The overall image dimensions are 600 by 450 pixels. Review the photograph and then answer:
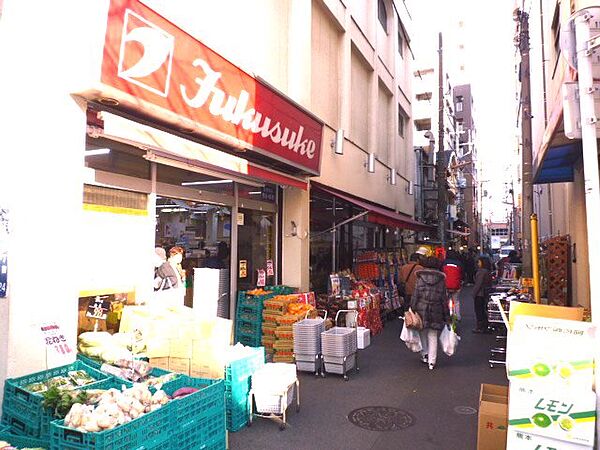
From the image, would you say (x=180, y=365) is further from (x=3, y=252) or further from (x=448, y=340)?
(x=448, y=340)

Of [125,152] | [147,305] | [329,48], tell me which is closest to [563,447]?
[147,305]

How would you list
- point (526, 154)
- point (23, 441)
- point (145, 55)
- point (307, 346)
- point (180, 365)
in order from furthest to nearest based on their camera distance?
point (526, 154) < point (307, 346) < point (180, 365) < point (145, 55) < point (23, 441)

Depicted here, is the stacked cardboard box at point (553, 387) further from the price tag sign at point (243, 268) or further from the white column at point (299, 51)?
the white column at point (299, 51)

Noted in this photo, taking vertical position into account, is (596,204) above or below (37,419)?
above

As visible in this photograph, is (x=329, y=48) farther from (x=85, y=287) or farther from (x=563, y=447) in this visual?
(x=563, y=447)

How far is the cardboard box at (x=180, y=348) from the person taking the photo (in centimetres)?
520

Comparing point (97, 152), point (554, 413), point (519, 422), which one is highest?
point (97, 152)

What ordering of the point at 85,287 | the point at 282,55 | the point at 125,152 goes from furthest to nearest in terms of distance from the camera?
1. the point at 282,55
2. the point at 125,152
3. the point at 85,287

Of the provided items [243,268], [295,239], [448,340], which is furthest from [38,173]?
[448,340]

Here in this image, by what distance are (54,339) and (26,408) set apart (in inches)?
31.8

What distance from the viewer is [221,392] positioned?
429 cm

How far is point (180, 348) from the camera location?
206 inches

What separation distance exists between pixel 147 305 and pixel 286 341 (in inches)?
103

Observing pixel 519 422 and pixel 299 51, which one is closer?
pixel 519 422
